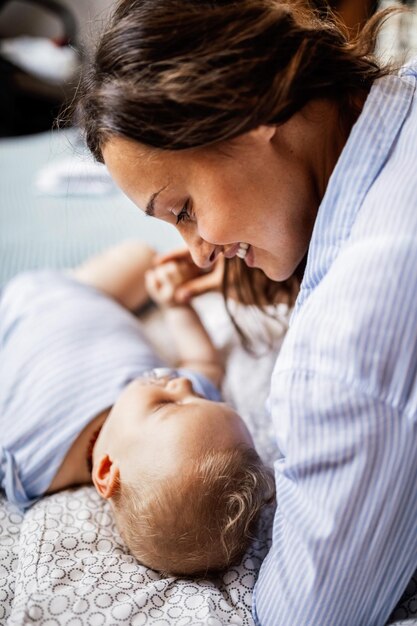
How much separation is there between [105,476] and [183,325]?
462 mm

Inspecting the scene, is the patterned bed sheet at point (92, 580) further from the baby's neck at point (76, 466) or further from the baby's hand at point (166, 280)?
the baby's hand at point (166, 280)

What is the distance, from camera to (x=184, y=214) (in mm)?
843

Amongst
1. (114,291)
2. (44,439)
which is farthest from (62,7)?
(44,439)

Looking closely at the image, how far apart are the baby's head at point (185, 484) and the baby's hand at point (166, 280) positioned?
0.43 meters

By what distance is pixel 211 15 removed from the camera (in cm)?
72

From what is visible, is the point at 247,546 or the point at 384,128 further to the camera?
the point at 247,546

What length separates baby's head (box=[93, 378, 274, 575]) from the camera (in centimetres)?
83

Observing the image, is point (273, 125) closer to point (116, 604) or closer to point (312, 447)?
point (312, 447)

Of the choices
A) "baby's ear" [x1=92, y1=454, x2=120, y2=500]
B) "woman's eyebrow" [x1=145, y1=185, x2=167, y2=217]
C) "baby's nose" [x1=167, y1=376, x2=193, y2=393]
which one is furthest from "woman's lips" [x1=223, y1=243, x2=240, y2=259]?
"baby's ear" [x1=92, y1=454, x2=120, y2=500]

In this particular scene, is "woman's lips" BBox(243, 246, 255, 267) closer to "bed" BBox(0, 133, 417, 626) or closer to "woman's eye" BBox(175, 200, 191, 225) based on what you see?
"woman's eye" BBox(175, 200, 191, 225)

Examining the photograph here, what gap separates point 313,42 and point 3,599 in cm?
78

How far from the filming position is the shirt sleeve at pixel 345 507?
2.07 ft

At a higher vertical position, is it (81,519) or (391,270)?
(391,270)

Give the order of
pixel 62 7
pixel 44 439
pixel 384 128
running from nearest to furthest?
pixel 384 128, pixel 44 439, pixel 62 7
